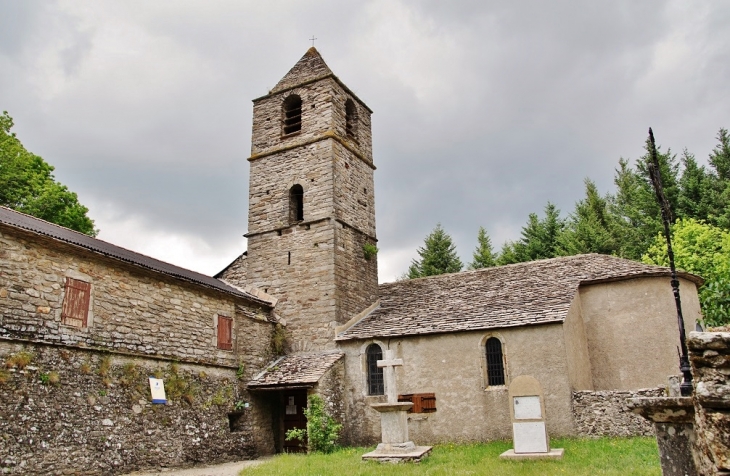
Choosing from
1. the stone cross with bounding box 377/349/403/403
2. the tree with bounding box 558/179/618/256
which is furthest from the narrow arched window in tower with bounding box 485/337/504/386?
the tree with bounding box 558/179/618/256

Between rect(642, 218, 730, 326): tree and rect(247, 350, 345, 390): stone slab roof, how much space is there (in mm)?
15161

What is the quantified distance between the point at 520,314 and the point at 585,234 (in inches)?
712

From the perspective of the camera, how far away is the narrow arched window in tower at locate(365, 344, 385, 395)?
1822cm

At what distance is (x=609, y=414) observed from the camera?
579 inches

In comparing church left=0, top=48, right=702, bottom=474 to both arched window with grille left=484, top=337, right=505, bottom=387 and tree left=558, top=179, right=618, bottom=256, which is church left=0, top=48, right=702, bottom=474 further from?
tree left=558, top=179, right=618, bottom=256

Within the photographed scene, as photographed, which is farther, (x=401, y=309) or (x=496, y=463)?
(x=401, y=309)

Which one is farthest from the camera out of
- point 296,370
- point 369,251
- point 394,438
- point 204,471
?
point 369,251

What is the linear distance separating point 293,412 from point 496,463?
27.5 feet

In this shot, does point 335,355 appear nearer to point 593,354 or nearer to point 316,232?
point 316,232

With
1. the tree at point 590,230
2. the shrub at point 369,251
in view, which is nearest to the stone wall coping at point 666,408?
the shrub at point 369,251

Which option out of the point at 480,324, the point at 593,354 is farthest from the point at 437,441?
the point at 593,354

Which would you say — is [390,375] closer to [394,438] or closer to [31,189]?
[394,438]

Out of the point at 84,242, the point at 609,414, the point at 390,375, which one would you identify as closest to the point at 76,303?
the point at 84,242

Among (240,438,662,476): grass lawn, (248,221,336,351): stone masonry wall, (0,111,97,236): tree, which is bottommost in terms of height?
(240,438,662,476): grass lawn
